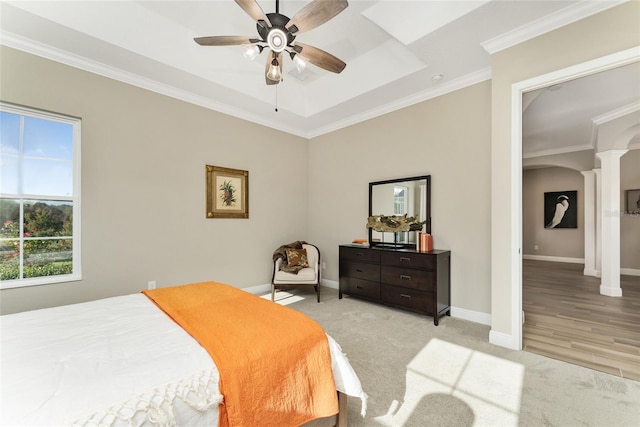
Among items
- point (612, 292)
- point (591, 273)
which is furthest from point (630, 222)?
point (612, 292)

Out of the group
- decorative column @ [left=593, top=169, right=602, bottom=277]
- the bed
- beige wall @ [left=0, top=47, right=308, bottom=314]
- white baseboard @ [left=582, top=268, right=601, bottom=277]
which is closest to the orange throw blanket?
the bed

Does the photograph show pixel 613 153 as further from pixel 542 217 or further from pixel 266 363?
pixel 266 363

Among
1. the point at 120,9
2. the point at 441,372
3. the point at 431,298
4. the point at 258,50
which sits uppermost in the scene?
the point at 120,9

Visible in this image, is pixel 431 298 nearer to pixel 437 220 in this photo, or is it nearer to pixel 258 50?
pixel 437 220

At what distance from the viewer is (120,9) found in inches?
104

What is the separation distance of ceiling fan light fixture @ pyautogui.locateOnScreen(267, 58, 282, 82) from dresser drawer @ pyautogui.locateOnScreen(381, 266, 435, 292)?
2.58 metres

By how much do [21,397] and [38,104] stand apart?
2.97 meters

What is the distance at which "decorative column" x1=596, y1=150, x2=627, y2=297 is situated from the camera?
4.17m

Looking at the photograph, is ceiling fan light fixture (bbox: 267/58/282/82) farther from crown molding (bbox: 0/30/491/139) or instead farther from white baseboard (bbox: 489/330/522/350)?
white baseboard (bbox: 489/330/522/350)

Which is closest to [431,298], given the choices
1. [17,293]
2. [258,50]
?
[258,50]

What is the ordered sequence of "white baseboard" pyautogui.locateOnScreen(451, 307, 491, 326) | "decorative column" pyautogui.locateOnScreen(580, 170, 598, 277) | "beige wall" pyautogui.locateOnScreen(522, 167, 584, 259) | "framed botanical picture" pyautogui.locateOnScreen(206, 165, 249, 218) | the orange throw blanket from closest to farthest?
the orange throw blanket < "white baseboard" pyautogui.locateOnScreen(451, 307, 491, 326) < "framed botanical picture" pyautogui.locateOnScreen(206, 165, 249, 218) < "decorative column" pyautogui.locateOnScreen(580, 170, 598, 277) < "beige wall" pyautogui.locateOnScreen(522, 167, 584, 259)

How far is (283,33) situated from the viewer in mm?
2012

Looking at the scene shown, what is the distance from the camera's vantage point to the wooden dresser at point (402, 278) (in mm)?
3199

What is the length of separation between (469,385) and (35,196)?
13.8ft
